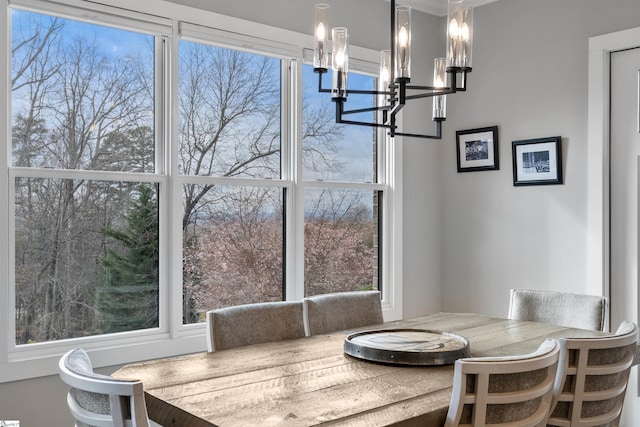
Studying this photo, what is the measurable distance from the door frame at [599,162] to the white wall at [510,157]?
6cm

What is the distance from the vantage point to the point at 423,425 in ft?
5.36

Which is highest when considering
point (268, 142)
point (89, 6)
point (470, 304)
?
point (89, 6)

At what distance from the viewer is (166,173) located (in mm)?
3205

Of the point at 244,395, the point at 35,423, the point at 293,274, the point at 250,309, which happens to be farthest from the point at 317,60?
the point at 35,423

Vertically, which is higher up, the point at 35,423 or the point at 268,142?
the point at 268,142

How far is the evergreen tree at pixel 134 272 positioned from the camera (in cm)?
303

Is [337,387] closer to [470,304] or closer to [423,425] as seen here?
[423,425]

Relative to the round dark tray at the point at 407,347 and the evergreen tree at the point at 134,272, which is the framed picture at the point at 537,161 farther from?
the evergreen tree at the point at 134,272

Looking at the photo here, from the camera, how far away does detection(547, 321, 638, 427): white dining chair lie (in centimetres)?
195

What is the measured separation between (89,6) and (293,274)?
71.6 inches

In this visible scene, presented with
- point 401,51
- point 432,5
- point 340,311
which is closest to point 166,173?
point 340,311

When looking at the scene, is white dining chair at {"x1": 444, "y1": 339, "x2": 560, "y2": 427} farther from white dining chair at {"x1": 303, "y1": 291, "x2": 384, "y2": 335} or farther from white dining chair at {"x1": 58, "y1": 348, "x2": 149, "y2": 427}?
white dining chair at {"x1": 303, "y1": 291, "x2": 384, "y2": 335}

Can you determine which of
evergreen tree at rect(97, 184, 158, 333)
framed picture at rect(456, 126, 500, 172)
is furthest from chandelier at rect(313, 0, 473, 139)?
framed picture at rect(456, 126, 500, 172)

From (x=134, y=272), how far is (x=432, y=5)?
9.11 feet
